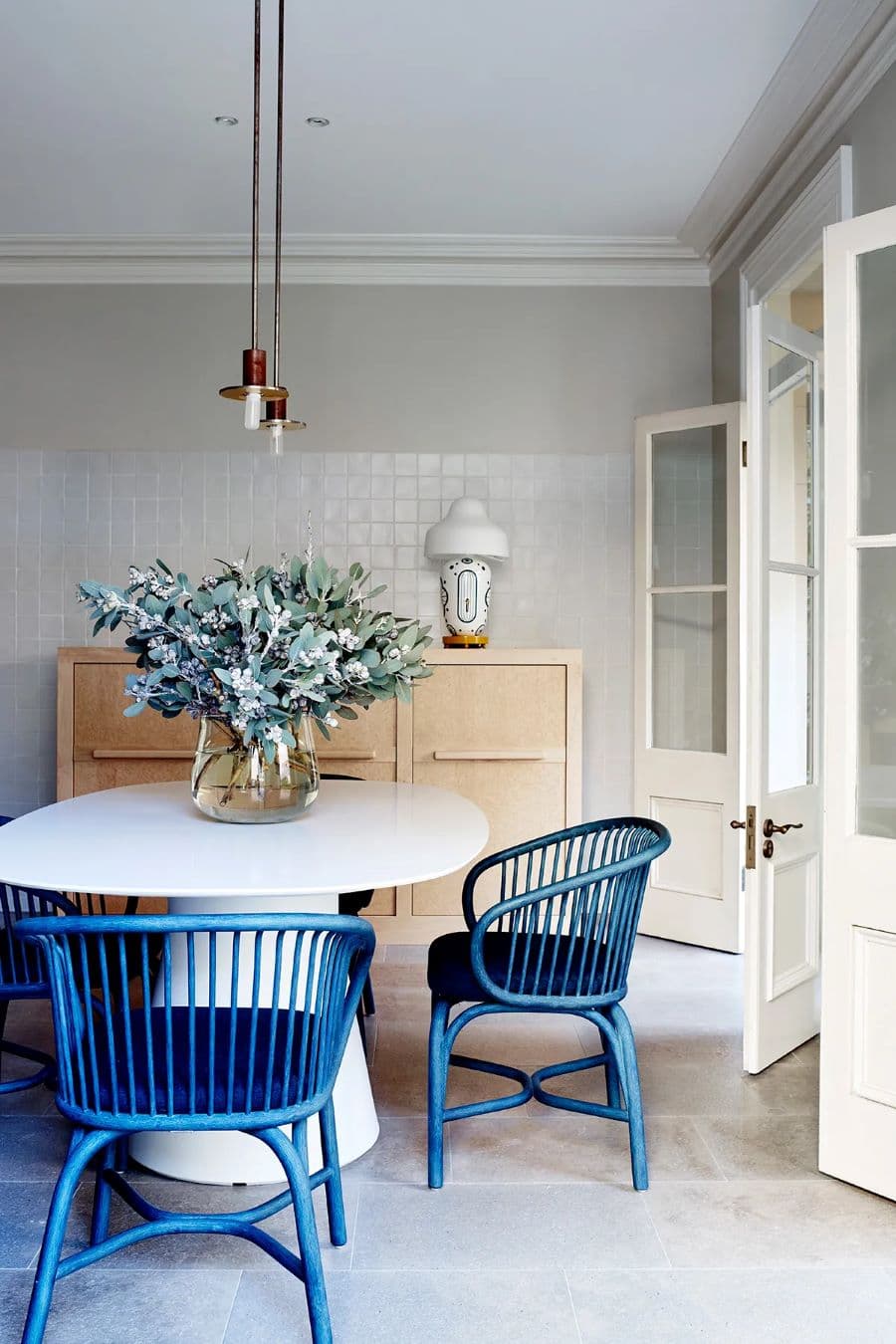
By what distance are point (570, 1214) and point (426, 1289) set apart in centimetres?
41

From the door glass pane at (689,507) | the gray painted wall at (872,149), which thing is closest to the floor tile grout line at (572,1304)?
the gray painted wall at (872,149)

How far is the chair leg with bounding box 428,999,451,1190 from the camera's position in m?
2.41

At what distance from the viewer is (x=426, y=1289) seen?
6.66 ft

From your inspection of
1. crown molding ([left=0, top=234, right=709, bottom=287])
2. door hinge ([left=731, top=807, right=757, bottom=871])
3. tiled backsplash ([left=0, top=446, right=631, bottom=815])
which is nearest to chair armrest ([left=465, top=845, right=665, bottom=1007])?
door hinge ([left=731, top=807, right=757, bottom=871])

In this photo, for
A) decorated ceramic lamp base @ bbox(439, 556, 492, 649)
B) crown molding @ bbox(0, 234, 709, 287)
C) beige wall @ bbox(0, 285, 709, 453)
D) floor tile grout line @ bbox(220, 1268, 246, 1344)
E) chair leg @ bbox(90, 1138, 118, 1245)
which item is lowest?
floor tile grout line @ bbox(220, 1268, 246, 1344)

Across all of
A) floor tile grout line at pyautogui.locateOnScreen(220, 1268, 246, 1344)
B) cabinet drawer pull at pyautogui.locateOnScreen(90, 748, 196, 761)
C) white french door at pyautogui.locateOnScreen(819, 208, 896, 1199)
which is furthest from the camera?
cabinet drawer pull at pyautogui.locateOnScreen(90, 748, 196, 761)

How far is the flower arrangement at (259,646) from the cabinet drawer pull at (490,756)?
173 cm

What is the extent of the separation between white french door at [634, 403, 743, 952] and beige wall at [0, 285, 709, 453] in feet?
1.21

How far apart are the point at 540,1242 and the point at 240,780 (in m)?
1.18

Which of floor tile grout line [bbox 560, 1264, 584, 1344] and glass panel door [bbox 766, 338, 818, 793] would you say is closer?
floor tile grout line [bbox 560, 1264, 584, 1344]

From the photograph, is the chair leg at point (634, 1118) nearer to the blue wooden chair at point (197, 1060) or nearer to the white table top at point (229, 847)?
the white table top at point (229, 847)

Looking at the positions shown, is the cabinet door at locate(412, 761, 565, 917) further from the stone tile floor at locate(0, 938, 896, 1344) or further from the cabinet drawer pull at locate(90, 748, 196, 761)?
the stone tile floor at locate(0, 938, 896, 1344)

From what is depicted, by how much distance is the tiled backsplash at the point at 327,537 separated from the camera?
4750mm

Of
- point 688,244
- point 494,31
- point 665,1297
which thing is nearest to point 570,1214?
point 665,1297
